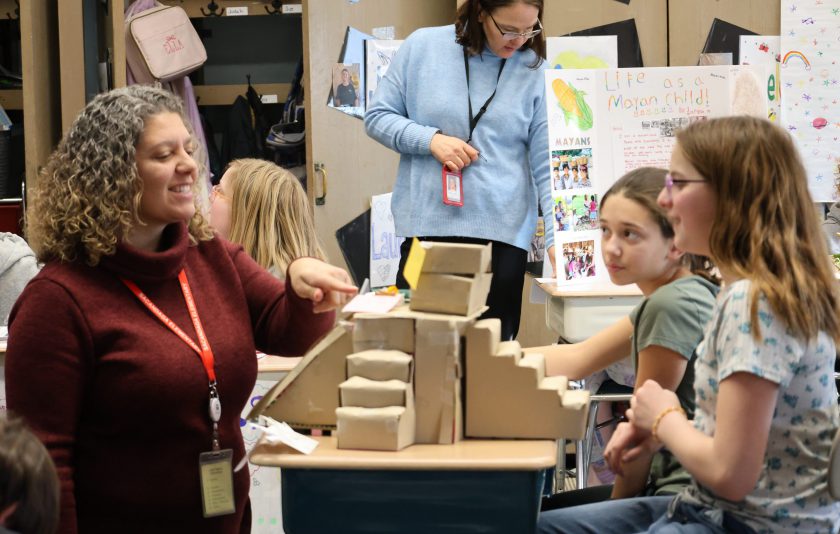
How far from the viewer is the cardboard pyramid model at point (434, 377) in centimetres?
146

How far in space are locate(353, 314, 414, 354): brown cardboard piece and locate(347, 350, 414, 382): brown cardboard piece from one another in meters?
0.01

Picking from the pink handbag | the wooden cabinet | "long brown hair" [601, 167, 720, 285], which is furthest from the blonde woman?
the pink handbag

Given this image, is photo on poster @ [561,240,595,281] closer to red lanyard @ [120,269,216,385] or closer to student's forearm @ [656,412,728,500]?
red lanyard @ [120,269,216,385]

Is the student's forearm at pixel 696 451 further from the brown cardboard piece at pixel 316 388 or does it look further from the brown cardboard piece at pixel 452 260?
the brown cardboard piece at pixel 316 388

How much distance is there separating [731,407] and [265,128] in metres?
5.04

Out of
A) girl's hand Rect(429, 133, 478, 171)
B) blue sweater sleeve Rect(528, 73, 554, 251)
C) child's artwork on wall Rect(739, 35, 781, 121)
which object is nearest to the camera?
girl's hand Rect(429, 133, 478, 171)

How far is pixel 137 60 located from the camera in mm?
5473

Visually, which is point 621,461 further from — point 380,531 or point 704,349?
point 380,531

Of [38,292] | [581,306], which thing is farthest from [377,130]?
[38,292]

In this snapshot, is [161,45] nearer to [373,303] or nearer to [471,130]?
[471,130]

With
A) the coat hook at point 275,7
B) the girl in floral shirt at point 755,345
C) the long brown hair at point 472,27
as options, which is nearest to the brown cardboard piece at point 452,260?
the girl in floral shirt at point 755,345

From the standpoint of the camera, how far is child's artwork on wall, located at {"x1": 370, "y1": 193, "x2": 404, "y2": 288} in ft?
17.1

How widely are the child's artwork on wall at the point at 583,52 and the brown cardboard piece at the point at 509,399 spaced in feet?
10.2

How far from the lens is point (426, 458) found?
1424 millimetres
